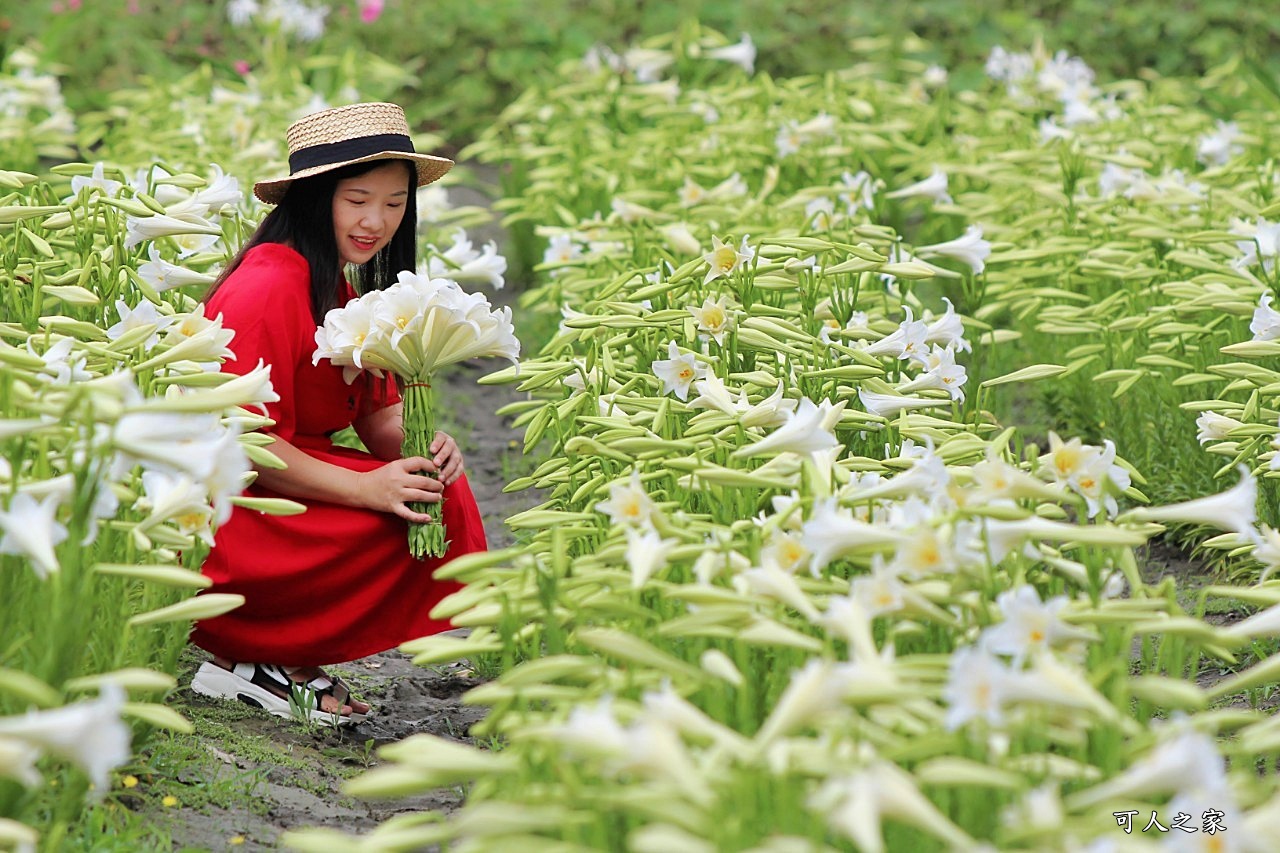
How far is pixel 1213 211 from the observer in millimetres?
4441

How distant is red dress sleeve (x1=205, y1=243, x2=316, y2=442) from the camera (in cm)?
280

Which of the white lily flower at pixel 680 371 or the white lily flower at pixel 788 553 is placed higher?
the white lily flower at pixel 680 371

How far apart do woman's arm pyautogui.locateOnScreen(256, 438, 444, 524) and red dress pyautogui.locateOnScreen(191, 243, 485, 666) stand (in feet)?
0.12

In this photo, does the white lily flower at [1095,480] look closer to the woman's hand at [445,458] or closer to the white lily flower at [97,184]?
the woman's hand at [445,458]

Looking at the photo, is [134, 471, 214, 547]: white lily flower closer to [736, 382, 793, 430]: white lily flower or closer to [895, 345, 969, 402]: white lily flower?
[736, 382, 793, 430]: white lily flower

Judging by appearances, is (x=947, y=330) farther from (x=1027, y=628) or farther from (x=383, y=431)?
(x=1027, y=628)

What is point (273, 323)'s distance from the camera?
282cm

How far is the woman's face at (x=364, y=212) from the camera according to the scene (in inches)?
118

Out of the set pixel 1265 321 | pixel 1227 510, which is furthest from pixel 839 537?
pixel 1265 321

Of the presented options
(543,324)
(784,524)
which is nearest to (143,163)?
(543,324)

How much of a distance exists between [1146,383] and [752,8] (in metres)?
4.97

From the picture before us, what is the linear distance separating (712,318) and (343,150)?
2.62 ft

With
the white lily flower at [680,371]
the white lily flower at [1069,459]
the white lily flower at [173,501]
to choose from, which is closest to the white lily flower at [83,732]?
the white lily flower at [173,501]

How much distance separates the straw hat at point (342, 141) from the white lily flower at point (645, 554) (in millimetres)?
1221
